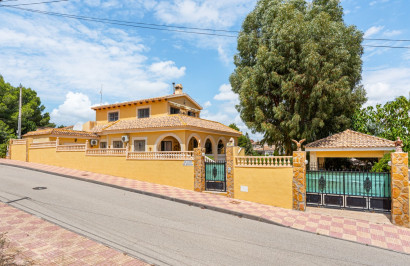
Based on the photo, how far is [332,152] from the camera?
1426 cm

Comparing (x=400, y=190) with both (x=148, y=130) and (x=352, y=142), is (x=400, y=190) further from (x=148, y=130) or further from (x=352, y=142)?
(x=148, y=130)

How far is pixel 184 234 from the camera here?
21.8ft

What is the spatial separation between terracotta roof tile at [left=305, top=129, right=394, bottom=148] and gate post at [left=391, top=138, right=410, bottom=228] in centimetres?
535

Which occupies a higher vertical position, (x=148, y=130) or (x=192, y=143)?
(x=148, y=130)

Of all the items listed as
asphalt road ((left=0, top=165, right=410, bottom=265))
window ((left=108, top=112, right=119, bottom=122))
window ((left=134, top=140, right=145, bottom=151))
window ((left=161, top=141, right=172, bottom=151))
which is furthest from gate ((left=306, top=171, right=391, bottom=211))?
window ((left=108, top=112, right=119, bottom=122))

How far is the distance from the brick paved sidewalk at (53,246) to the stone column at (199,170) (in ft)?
22.8

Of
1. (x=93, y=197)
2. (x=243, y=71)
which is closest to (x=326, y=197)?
(x=93, y=197)

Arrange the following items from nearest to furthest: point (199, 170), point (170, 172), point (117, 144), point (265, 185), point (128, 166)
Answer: point (265, 185), point (199, 170), point (170, 172), point (128, 166), point (117, 144)

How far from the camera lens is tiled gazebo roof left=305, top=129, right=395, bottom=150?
1312 centimetres

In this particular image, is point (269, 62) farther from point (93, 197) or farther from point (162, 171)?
point (93, 197)

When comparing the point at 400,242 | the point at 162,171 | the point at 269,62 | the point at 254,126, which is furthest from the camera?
the point at 254,126

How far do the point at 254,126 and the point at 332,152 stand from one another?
199 inches

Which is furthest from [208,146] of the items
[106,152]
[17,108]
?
[17,108]

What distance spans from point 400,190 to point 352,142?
6246 millimetres
